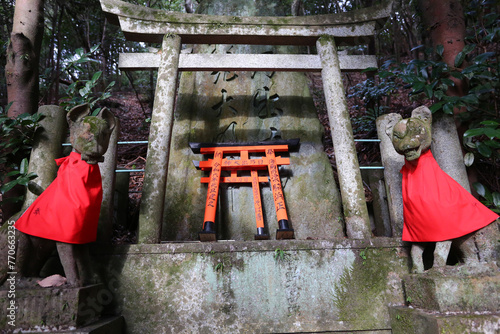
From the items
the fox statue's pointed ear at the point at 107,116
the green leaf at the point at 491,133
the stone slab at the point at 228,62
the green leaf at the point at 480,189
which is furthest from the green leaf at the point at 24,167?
the green leaf at the point at 480,189

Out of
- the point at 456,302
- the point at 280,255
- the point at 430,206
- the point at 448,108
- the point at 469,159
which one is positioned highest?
the point at 448,108

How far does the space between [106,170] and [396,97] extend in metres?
10.5

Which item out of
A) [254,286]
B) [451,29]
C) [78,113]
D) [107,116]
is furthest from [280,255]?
[451,29]

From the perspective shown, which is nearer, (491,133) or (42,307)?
(42,307)

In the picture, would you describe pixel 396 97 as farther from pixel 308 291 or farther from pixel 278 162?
pixel 308 291

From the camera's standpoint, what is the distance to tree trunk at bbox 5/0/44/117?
11.9 ft

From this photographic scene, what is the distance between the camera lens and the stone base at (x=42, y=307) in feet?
6.92

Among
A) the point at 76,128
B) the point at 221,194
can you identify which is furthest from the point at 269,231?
the point at 76,128

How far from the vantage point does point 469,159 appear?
3463 mm

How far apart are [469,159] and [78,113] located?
3.87 m

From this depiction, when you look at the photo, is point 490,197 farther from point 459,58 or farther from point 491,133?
point 459,58

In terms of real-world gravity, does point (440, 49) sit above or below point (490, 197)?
above

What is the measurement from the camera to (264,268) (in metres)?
2.77

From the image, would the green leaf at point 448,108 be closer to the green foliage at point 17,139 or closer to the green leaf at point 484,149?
the green leaf at point 484,149
